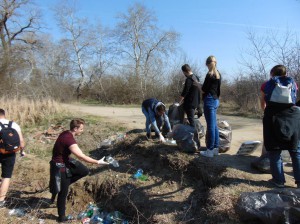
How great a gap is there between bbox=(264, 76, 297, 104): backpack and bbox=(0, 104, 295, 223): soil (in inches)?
51.9

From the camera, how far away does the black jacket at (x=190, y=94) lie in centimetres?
636

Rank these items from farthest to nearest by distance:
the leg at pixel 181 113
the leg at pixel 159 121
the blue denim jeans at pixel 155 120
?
1. the leg at pixel 181 113
2. the leg at pixel 159 121
3. the blue denim jeans at pixel 155 120

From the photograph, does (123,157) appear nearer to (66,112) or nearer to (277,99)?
(277,99)

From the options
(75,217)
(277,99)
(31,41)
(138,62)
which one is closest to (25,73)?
(138,62)

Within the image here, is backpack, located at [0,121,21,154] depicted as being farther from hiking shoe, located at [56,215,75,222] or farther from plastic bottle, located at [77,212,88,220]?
plastic bottle, located at [77,212,88,220]

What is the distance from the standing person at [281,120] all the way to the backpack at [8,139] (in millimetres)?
4172

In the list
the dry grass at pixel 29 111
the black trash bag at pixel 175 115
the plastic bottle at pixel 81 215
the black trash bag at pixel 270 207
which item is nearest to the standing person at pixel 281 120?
the black trash bag at pixel 270 207

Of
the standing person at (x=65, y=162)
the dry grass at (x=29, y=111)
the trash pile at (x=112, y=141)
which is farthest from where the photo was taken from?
the dry grass at (x=29, y=111)

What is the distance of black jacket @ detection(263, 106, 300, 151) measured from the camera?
13.8ft

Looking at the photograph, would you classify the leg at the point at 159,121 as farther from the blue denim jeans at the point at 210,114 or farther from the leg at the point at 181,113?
the blue denim jeans at the point at 210,114

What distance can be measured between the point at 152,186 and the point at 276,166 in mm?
2388

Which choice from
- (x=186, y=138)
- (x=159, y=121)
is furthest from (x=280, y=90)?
(x=159, y=121)

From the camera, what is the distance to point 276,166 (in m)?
4.47

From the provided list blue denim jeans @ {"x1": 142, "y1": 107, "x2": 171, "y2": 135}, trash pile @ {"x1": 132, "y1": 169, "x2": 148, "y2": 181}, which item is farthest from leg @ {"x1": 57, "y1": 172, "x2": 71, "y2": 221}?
blue denim jeans @ {"x1": 142, "y1": 107, "x2": 171, "y2": 135}
